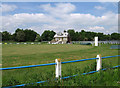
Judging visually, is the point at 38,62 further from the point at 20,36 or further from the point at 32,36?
the point at 32,36

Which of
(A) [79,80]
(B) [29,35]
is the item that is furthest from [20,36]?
(A) [79,80]

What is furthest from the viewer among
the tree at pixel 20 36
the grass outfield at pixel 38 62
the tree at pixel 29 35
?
the tree at pixel 29 35

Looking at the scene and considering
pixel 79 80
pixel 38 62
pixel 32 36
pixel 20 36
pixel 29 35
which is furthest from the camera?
pixel 32 36

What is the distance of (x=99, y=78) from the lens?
5.27 m

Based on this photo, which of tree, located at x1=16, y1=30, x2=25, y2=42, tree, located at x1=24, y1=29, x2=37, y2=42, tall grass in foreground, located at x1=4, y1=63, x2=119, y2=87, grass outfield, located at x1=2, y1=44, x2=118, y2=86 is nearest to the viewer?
tall grass in foreground, located at x1=4, y1=63, x2=119, y2=87

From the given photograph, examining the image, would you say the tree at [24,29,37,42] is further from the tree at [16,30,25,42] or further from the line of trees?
the tree at [16,30,25,42]

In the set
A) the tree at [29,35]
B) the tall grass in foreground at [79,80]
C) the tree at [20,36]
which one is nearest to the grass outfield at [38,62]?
the tall grass in foreground at [79,80]

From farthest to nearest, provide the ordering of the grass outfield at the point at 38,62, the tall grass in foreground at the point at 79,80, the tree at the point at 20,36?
the tree at the point at 20,36, the grass outfield at the point at 38,62, the tall grass in foreground at the point at 79,80

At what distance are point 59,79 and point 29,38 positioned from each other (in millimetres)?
101974

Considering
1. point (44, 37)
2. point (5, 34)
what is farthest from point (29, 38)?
point (5, 34)

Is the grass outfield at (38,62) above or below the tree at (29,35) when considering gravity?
below

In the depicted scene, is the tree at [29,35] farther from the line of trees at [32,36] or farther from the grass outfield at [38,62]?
the grass outfield at [38,62]

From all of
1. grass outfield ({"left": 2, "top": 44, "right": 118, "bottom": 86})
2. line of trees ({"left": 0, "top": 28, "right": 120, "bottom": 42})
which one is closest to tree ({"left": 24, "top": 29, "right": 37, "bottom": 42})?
line of trees ({"left": 0, "top": 28, "right": 120, "bottom": 42})

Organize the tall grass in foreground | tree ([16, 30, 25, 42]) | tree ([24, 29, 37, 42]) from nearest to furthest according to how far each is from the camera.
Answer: the tall grass in foreground → tree ([16, 30, 25, 42]) → tree ([24, 29, 37, 42])
